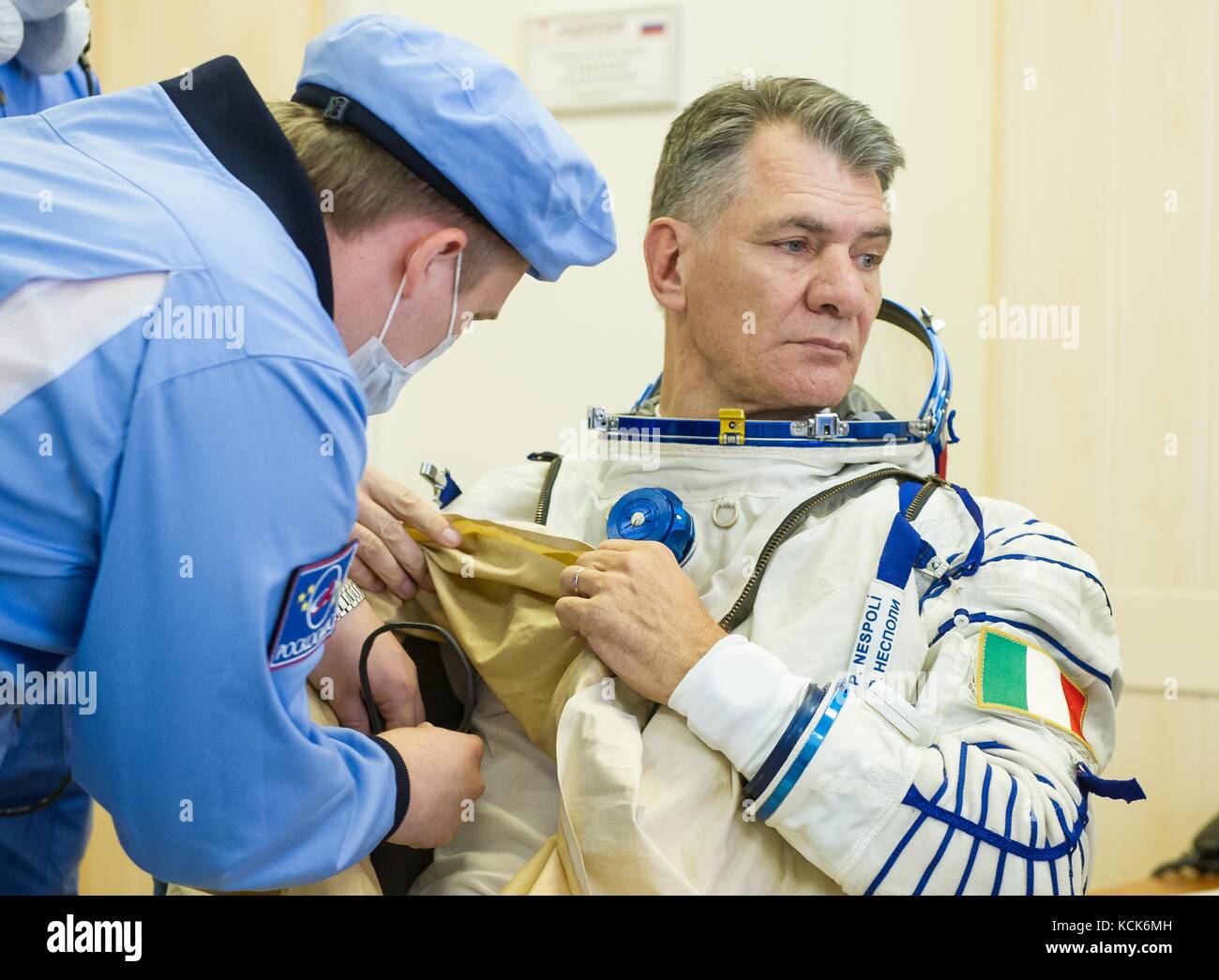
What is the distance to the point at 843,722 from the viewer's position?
1.09m

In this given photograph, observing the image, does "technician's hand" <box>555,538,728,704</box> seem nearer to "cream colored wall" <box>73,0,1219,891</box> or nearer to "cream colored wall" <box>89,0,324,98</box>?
"cream colored wall" <box>73,0,1219,891</box>

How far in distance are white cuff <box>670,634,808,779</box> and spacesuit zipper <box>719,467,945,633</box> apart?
14 centimetres

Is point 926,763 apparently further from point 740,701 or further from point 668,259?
point 668,259

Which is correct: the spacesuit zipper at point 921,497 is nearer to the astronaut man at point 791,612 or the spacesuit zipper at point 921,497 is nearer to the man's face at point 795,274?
the astronaut man at point 791,612

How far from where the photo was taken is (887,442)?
4.60ft

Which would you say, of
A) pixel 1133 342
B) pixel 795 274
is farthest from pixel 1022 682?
pixel 1133 342

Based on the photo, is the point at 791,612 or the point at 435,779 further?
the point at 791,612

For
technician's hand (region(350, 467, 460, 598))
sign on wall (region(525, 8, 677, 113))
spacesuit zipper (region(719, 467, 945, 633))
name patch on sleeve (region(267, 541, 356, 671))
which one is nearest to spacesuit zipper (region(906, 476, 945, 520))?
spacesuit zipper (region(719, 467, 945, 633))

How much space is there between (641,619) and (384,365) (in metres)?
0.36

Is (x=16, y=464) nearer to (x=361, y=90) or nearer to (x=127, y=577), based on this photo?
(x=127, y=577)

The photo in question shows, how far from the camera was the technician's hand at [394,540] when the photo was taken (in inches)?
53.4

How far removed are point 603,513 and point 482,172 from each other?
0.61 m

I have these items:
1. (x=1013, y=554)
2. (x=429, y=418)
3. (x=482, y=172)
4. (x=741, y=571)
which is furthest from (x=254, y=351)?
(x=429, y=418)

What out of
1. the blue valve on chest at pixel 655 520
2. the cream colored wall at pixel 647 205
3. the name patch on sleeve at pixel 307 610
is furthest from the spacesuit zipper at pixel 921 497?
the cream colored wall at pixel 647 205
